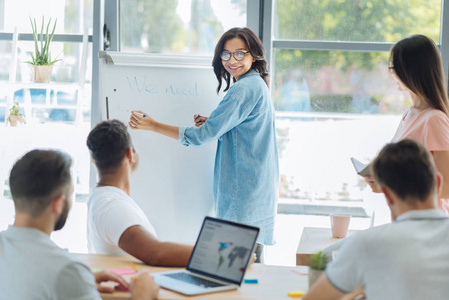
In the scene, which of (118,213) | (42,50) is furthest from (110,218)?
(42,50)

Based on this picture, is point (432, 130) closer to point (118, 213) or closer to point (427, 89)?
point (427, 89)

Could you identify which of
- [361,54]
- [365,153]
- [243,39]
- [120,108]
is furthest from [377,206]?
[120,108]

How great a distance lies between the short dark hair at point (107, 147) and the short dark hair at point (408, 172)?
1.07m

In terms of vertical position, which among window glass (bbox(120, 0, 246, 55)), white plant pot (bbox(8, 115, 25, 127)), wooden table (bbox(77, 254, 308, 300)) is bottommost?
wooden table (bbox(77, 254, 308, 300))


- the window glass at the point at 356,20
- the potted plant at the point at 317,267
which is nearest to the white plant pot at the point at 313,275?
the potted plant at the point at 317,267

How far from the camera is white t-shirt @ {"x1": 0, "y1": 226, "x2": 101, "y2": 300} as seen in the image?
1472 mm

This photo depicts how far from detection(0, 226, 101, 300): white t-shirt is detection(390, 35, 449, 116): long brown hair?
1530 millimetres

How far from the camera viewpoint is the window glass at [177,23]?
369cm

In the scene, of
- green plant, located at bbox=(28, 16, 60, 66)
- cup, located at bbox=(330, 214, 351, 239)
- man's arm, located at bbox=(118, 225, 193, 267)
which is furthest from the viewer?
green plant, located at bbox=(28, 16, 60, 66)

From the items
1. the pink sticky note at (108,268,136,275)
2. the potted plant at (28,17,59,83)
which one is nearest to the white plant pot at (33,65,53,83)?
the potted plant at (28,17,59,83)

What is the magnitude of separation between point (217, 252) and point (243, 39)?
58.9 inches

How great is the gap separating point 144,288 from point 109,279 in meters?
0.14

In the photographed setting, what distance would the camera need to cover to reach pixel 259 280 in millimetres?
1840

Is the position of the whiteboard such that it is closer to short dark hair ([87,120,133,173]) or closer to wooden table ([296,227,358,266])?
wooden table ([296,227,358,266])
